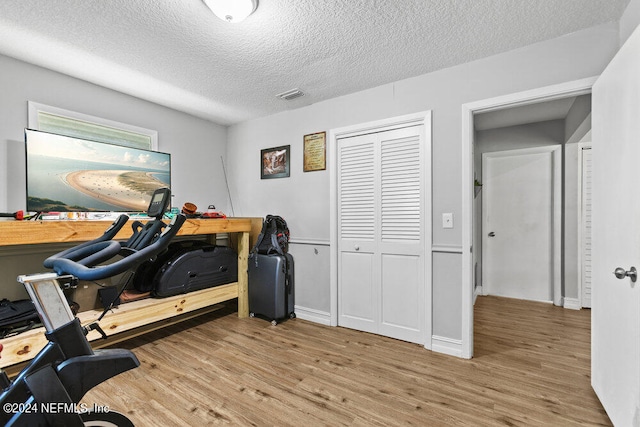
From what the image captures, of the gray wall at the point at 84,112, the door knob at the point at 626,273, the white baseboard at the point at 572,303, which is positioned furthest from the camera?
the white baseboard at the point at 572,303

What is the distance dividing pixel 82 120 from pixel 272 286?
7.59 ft

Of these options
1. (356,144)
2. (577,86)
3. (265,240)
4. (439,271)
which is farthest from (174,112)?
(577,86)

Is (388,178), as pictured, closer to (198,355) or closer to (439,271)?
(439,271)

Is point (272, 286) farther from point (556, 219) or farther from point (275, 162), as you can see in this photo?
point (556, 219)

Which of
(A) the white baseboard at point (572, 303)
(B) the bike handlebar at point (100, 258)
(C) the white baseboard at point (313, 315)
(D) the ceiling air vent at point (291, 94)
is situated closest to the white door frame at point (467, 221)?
(C) the white baseboard at point (313, 315)

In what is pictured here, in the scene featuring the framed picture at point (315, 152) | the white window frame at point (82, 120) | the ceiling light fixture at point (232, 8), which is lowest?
the framed picture at point (315, 152)

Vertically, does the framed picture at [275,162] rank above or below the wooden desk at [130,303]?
above

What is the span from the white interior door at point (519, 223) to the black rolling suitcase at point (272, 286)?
2924mm

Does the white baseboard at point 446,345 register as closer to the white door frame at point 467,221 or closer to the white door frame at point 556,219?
the white door frame at point 467,221

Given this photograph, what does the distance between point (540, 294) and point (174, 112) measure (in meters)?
5.13

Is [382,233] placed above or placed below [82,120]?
below

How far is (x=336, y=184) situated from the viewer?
304 centimetres

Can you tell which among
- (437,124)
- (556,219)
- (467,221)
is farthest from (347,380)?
(556,219)

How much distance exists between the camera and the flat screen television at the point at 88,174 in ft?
7.40
